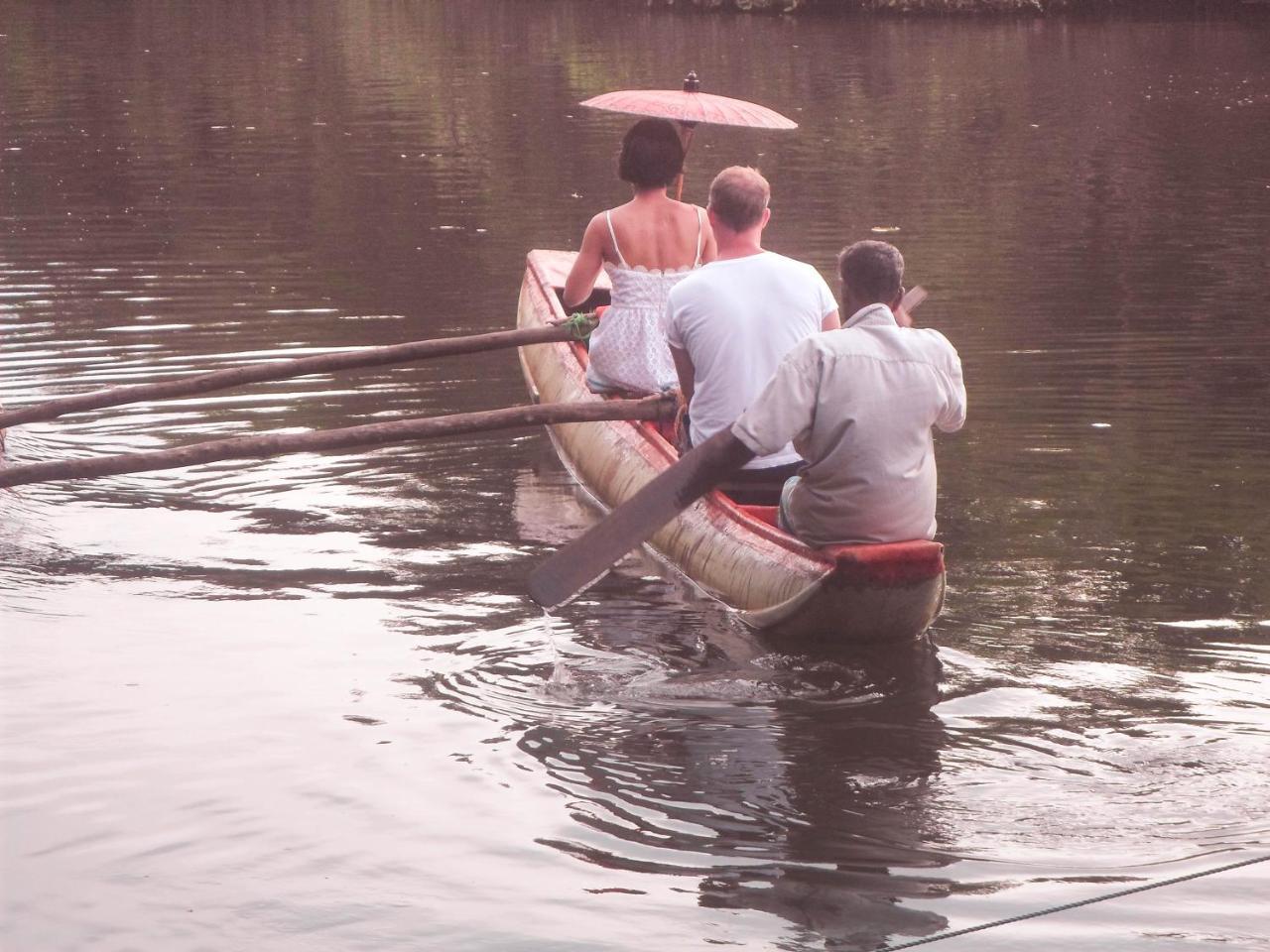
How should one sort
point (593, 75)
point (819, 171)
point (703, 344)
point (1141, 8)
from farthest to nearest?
point (1141, 8)
point (593, 75)
point (819, 171)
point (703, 344)

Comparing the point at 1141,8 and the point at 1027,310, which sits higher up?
the point at 1141,8

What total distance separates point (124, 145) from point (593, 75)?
435 inches

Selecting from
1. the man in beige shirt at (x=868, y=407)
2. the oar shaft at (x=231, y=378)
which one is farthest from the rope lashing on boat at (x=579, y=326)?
the man in beige shirt at (x=868, y=407)

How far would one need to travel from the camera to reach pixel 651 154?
751cm

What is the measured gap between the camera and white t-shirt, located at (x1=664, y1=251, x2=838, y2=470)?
21.6 ft

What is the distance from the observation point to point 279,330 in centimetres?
1191

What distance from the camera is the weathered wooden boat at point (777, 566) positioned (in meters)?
5.85

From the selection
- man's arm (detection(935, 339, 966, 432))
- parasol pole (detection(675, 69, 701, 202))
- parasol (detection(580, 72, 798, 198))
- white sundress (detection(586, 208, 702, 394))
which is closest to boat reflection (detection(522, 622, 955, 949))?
man's arm (detection(935, 339, 966, 432))

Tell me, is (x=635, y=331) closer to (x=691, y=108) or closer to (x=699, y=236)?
(x=699, y=236)

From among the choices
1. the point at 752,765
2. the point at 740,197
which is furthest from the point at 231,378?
the point at 752,765

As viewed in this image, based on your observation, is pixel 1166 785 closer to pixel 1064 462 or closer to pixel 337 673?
pixel 337 673

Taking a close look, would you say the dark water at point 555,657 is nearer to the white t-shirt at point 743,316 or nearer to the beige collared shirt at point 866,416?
the beige collared shirt at point 866,416

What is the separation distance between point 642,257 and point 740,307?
1.34m

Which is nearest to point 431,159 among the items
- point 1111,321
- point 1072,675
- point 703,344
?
point 1111,321
